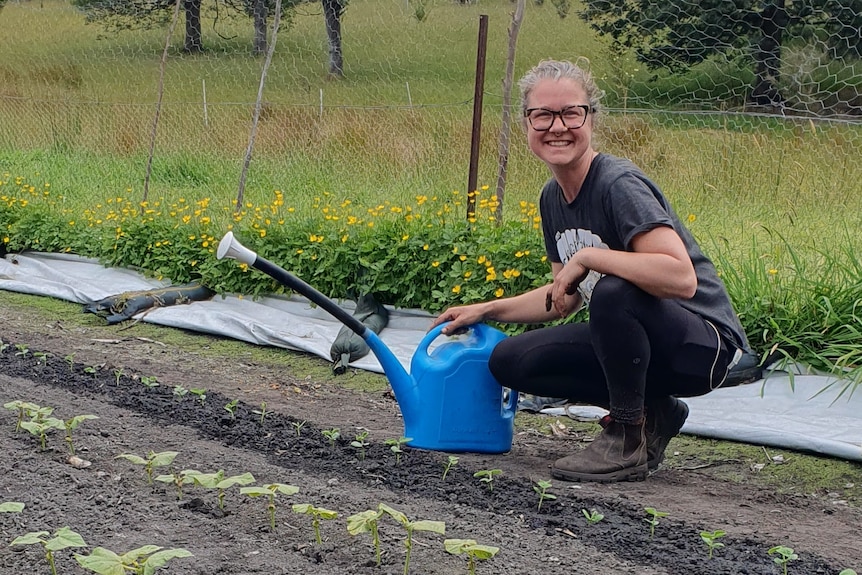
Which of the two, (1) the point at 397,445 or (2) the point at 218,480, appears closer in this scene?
(2) the point at 218,480

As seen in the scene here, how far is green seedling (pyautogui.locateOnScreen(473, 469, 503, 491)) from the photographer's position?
8.54 feet

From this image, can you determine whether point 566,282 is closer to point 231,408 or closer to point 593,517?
point 593,517

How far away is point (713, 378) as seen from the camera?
2.74 m

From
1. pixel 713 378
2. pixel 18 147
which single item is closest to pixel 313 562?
pixel 713 378

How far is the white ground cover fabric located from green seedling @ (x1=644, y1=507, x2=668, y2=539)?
0.99 meters

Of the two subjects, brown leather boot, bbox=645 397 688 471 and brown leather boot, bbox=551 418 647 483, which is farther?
brown leather boot, bbox=645 397 688 471

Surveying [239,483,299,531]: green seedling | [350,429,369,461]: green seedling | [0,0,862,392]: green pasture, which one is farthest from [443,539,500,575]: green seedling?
[0,0,862,392]: green pasture

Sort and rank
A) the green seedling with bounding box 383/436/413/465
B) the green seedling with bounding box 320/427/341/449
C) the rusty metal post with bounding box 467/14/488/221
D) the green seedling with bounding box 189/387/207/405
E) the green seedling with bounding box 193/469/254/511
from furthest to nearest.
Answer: the rusty metal post with bounding box 467/14/488/221, the green seedling with bounding box 189/387/207/405, the green seedling with bounding box 320/427/341/449, the green seedling with bounding box 383/436/413/465, the green seedling with bounding box 193/469/254/511

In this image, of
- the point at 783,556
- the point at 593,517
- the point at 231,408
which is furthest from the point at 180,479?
the point at 783,556

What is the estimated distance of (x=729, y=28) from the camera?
4.38 meters

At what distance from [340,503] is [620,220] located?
3.35 ft

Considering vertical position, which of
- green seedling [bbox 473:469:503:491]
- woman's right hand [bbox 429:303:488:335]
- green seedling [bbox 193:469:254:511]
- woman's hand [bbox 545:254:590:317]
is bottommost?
green seedling [bbox 473:469:503:491]

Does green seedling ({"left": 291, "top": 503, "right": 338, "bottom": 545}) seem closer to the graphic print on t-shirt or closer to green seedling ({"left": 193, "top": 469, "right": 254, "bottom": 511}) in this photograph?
green seedling ({"left": 193, "top": 469, "right": 254, "bottom": 511})

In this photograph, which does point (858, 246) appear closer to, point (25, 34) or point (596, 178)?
point (596, 178)
